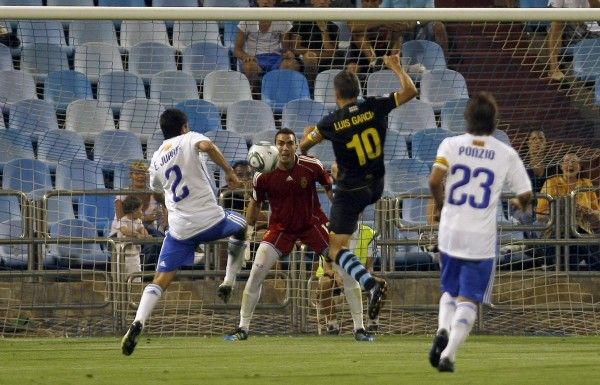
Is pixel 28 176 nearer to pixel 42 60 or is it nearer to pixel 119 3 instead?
pixel 42 60

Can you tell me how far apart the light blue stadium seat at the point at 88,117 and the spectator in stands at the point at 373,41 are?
8.50ft

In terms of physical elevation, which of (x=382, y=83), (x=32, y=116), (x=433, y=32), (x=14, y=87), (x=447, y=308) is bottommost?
(x=447, y=308)

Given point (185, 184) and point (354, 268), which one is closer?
point (185, 184)

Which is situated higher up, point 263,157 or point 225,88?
point 225,88

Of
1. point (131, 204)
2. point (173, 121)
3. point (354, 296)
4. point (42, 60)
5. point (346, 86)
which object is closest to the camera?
point (173, 121)

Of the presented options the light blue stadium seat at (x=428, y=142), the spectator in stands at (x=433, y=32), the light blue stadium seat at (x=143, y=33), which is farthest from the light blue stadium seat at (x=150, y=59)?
the light blue stadium seat at (x=428, y=142)

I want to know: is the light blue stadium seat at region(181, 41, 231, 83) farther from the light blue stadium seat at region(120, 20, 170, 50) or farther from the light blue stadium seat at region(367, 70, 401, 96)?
the light blue stadium seat at region(367, 70, 401, 96)

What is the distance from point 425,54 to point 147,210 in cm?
352

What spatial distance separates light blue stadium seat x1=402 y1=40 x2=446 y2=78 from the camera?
49.7ft

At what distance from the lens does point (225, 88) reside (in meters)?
15.5

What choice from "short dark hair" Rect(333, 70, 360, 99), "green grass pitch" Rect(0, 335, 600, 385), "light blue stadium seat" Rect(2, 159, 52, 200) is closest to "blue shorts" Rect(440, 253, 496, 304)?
"green grass pitch" Rect(0, 335, 600, 385)

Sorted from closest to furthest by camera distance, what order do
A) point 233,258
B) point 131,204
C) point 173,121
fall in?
point 173,121 → point 233,258 → point 131,204

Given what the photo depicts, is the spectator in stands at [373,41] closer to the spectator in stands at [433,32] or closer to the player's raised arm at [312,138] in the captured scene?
the spectator in stands at [433,32]

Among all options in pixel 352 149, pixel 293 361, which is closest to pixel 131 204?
pixel 352 149
